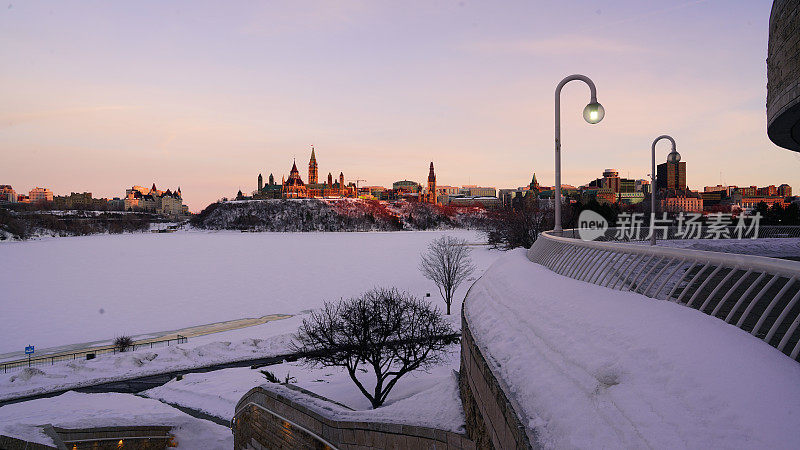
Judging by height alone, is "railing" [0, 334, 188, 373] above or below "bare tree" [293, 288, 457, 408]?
below

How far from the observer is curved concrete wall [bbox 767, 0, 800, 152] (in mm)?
13078

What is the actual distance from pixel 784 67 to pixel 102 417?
2727 cm

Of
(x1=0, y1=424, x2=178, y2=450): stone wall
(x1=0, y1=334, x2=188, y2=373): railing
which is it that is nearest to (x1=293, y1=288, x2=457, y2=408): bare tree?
(x1=0, y1=424, x2=178, y2=450): stone wall

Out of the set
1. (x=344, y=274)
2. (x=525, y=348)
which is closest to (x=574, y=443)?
(x=525, y=348)

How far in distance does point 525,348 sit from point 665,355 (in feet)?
6.61

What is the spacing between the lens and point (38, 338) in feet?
113

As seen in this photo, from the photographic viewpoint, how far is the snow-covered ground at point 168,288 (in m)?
38.5

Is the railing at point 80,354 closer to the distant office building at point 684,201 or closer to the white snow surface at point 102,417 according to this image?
the white snow surface at point 102,417

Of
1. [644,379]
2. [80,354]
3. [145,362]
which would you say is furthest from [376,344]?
[80,354]

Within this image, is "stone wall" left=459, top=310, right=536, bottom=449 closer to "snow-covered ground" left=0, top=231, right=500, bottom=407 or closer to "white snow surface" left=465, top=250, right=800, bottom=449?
"white snow surface" left=465, top=250, right=800, bottom=449

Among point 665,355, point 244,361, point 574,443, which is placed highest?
point 665,355

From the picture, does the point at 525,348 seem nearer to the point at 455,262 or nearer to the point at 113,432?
the point at 113,432

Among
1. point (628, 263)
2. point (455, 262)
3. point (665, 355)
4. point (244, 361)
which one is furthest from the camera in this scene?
point (455, 262)

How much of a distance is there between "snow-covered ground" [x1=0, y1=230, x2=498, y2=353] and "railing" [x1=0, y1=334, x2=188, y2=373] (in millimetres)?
3156
